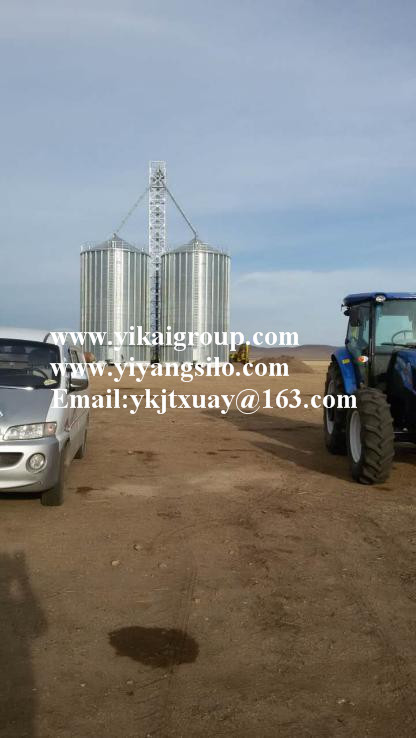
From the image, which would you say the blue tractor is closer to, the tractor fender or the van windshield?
the tractor fender

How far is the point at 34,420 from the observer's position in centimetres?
630

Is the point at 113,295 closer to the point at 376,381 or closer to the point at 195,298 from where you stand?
the point at 195,298

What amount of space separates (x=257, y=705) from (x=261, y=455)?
711 centimetres

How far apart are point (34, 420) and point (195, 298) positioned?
31.6 meters

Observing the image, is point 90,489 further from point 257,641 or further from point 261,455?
point 257,641

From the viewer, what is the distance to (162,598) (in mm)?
4520

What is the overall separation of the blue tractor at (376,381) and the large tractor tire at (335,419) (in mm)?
16

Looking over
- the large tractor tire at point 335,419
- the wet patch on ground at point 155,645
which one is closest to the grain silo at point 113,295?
the large tractor tire at point 335,419

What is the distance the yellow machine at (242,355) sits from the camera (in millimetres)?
43616

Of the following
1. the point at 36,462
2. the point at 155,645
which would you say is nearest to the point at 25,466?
the point at 36,462

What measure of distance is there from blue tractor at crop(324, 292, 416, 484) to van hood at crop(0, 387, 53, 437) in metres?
3.70

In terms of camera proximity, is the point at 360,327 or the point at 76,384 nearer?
the point at 76,384

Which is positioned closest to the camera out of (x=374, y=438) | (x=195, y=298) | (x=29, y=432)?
(x=29, y=432)

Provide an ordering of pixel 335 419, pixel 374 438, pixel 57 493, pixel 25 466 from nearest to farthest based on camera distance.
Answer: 1. pixel 25 466
2. pixel 57 493
3. pixel 374 438
4. pixel 335 419
